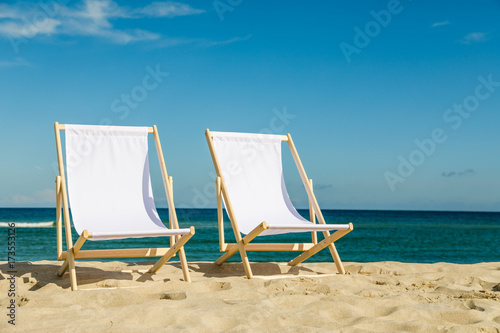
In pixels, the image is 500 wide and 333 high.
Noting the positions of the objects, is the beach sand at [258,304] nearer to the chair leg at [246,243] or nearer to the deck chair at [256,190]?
the chair leg at [246,243]

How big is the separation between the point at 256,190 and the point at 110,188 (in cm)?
122

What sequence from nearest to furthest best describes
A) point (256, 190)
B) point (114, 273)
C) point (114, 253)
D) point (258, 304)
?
point (258, 304)
point (114, 253)
point (114, 273)
point (256, 190)

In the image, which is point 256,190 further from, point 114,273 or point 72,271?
point 72,271

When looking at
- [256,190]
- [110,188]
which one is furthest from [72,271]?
[256,190]

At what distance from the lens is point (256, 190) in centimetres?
443

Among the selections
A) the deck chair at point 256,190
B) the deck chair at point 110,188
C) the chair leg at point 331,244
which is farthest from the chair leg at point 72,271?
the chair leg at point 331,244

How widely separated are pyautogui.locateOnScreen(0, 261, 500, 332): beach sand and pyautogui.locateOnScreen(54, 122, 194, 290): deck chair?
0.78ft

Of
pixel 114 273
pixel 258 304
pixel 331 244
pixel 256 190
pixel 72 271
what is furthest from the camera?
pixel 256 190

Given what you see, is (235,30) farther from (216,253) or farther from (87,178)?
(87,178)

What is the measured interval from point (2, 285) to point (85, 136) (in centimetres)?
123

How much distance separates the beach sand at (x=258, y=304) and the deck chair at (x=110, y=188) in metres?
0.24

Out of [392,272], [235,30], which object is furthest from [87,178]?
[235,30]

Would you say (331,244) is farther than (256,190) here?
No

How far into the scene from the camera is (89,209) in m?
3.75
